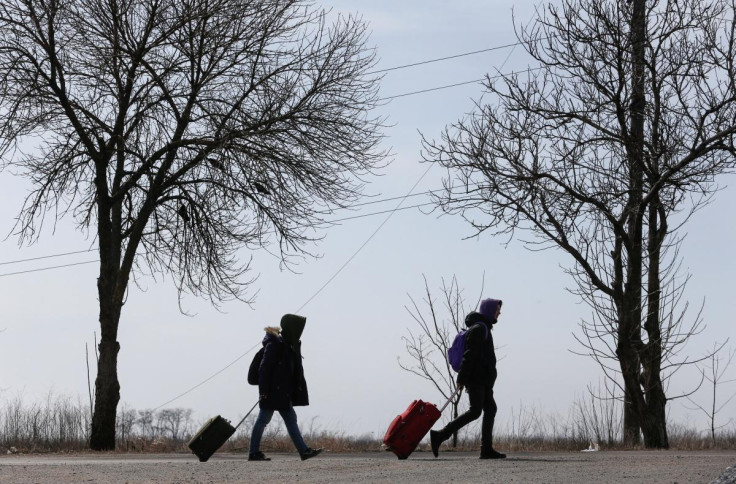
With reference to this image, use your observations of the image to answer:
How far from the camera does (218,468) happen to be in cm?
1254

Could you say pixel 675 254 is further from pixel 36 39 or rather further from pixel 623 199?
pixel 36 39

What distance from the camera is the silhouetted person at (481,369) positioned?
42.3 ft

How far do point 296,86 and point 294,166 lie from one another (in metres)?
1.55

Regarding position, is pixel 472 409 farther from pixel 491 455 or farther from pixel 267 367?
pixel 267 367

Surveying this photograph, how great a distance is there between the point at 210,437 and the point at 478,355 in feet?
13.2

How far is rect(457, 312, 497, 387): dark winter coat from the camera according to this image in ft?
42.3

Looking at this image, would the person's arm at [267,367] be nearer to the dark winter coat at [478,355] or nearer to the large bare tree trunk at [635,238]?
the dark winter coat at [478,355]

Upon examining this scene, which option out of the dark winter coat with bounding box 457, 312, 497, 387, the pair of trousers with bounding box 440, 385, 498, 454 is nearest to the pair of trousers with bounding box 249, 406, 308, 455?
the pair of trousers with bounding box 440, 385, 498, 454

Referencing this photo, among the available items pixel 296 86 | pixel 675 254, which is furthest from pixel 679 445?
pixel 296 86

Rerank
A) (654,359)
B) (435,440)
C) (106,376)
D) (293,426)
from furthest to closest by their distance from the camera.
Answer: (106,376), (654,359), (293,426), (435,440)

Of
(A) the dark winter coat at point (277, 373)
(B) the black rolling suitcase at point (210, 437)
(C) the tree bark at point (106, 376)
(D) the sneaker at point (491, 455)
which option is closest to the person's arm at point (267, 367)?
(A) the dark winter coat at point (277, 373)

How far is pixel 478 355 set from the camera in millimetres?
12922

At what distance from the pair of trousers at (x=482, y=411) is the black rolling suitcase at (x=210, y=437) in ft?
10.4

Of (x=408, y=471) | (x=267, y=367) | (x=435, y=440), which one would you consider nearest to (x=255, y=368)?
(x=267, y=367)
